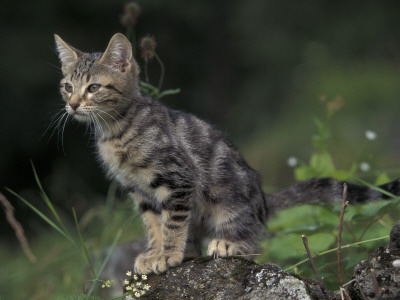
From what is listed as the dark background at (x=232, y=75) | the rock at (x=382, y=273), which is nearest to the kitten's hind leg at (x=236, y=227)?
the rock at (x=382, y=273)

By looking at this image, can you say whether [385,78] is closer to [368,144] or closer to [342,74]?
[342,74]

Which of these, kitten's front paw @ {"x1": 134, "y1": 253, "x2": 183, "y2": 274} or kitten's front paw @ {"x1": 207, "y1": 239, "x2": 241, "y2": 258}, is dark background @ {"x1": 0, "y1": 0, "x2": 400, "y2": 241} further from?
kitten's front paw @ {"x1": 134, "y1": 253, "x2": 183, "y2": 274}

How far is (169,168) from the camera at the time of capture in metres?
2.93

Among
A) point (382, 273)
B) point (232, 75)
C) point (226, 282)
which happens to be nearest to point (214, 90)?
point (232, 75)

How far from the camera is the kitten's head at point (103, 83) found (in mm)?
3088

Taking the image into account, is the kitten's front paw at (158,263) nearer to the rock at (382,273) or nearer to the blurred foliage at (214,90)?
the rock at (382,273)

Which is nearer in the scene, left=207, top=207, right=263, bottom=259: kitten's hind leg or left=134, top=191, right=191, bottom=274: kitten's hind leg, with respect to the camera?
left=134, top=191, right=191, bottom=274: kitten's hind leg

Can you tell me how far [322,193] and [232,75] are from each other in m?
6.58

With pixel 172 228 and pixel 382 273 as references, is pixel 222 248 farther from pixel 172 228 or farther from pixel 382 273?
pixel 382 273

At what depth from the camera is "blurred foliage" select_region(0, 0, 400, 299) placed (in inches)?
217

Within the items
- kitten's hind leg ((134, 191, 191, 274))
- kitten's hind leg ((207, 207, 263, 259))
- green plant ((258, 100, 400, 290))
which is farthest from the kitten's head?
green plant ((258, 100, 400, 290))

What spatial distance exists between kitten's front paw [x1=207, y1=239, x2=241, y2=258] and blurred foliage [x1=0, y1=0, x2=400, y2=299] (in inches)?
69.7

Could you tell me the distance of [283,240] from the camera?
3.33m

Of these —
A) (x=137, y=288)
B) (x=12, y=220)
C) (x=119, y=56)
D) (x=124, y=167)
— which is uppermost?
(x=119, y=56)
